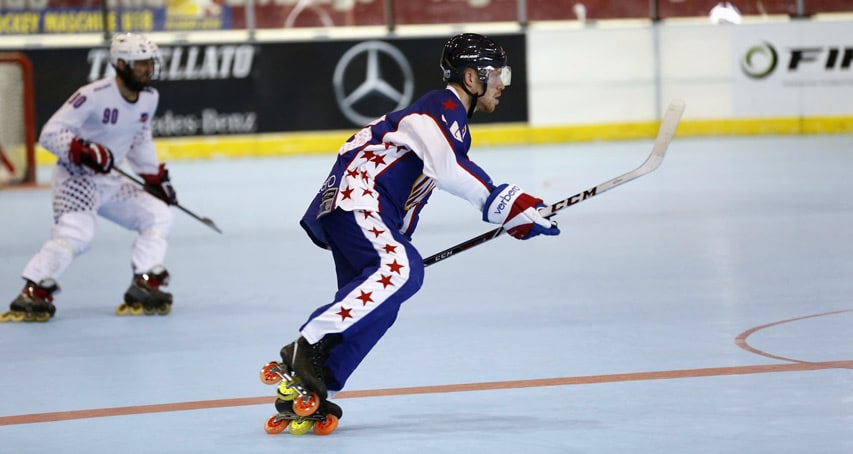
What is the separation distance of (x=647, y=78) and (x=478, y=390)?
13.3 m

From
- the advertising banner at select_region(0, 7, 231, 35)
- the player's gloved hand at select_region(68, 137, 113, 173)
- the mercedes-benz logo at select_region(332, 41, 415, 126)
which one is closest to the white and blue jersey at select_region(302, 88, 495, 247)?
the player's gloved hand at select_region(68, 137, 113, 173)

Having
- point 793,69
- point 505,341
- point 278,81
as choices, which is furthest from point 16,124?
point 505,341

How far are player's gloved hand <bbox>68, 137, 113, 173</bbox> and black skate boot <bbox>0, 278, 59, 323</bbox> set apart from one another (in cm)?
59

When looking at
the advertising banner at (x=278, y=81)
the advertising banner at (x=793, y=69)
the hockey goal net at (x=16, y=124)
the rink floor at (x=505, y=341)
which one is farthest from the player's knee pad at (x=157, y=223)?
the advertising banner at (x=793, y=69)

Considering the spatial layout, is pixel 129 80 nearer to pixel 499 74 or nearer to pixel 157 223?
pixel 157 223

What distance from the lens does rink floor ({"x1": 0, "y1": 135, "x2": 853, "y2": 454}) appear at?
4.30 metres

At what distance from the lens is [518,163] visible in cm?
1483

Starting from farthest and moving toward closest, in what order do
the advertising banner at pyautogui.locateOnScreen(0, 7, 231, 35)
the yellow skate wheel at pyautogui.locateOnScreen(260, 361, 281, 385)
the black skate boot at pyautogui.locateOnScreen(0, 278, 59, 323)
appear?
the advertising banner at pyautogui.locateOnScreen(0, 7, 231, 35) < the black skate boot at pyautogui.locateOnScreen(0, 278, 59, 323) < the yellow skate wheel at pyautogui.locateOnScreen(260, 361, 281, 385)

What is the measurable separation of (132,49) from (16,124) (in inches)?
307

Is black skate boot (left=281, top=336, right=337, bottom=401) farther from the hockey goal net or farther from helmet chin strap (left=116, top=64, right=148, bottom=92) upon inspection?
the hockey goal net

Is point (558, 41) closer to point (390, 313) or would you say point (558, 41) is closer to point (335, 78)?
point (335, 78)

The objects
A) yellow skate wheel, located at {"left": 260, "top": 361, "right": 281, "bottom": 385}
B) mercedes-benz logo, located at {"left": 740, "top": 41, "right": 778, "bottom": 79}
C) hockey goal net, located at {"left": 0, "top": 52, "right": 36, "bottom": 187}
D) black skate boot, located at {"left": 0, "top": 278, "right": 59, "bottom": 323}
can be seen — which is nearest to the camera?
yellow skate wheel, located at {"left": 260, "top": 361, "right": 281, "bottom": 385}

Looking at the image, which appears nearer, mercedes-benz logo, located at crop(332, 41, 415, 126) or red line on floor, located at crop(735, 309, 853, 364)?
red line on floor, located at crop(735, 309, 853, 364)

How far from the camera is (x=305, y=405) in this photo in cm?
434
